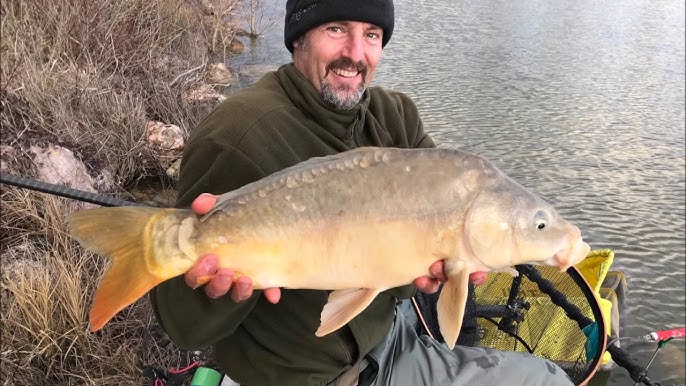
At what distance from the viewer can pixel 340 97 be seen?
6.54ft

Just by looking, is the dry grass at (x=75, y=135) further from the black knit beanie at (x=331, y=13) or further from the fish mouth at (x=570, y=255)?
the fish mouth at (x=570, y=255)

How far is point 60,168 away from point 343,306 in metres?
2.99

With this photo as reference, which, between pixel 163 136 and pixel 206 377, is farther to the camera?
pixel 163 136

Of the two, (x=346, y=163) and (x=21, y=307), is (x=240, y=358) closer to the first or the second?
(x=346, y=163)

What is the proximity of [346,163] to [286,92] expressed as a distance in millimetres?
646

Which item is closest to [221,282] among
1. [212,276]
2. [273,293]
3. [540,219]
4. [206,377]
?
[212,276]

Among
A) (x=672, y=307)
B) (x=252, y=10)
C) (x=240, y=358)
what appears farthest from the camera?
(x=252, y=10)

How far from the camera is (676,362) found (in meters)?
3.90

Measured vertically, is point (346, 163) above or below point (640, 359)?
above

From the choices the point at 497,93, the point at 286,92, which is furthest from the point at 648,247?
the point at 286,92

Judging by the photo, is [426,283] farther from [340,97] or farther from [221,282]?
[340,97]

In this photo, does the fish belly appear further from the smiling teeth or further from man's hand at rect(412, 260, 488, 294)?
the smiling teeth

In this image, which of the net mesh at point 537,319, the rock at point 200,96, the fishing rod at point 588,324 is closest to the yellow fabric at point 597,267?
the net mesh at point 537,319

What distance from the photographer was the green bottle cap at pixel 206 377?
7.10 ft
